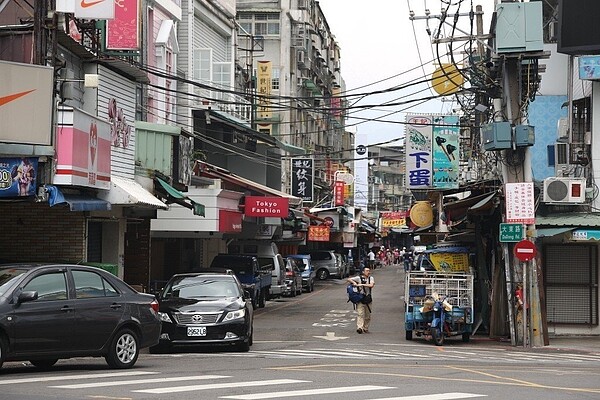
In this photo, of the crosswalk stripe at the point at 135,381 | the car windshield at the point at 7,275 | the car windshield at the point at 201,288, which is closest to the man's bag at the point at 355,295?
the car windshield at the point at 201,288

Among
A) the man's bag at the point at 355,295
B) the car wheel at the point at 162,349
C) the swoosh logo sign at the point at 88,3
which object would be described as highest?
the swoosh logo sign at the point at 88,3

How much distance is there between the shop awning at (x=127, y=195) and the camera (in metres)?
23.9

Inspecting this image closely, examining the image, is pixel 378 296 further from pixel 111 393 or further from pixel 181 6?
pixel 111 393

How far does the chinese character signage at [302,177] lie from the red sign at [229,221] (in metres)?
20.0

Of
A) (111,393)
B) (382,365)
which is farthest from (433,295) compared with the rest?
(111,393)

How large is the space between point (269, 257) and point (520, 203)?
2123 centimetres

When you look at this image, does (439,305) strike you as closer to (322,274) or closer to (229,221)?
(229,221)

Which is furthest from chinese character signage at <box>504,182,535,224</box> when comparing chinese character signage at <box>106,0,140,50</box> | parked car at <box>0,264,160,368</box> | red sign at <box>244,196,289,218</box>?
red sign at <box>244,196,289,218</box>

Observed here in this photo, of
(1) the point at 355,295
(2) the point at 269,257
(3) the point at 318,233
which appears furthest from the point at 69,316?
(3) the point at 318,233

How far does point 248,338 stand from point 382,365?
4.06 metres

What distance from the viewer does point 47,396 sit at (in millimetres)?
12430

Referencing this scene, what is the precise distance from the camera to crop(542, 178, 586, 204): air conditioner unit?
26250 mm

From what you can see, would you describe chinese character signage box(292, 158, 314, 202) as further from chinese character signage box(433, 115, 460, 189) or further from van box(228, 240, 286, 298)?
chinese character signage box(433, 115, 460, 189)

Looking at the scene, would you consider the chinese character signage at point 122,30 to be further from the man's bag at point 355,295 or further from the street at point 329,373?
the man's bag at point 355,295
